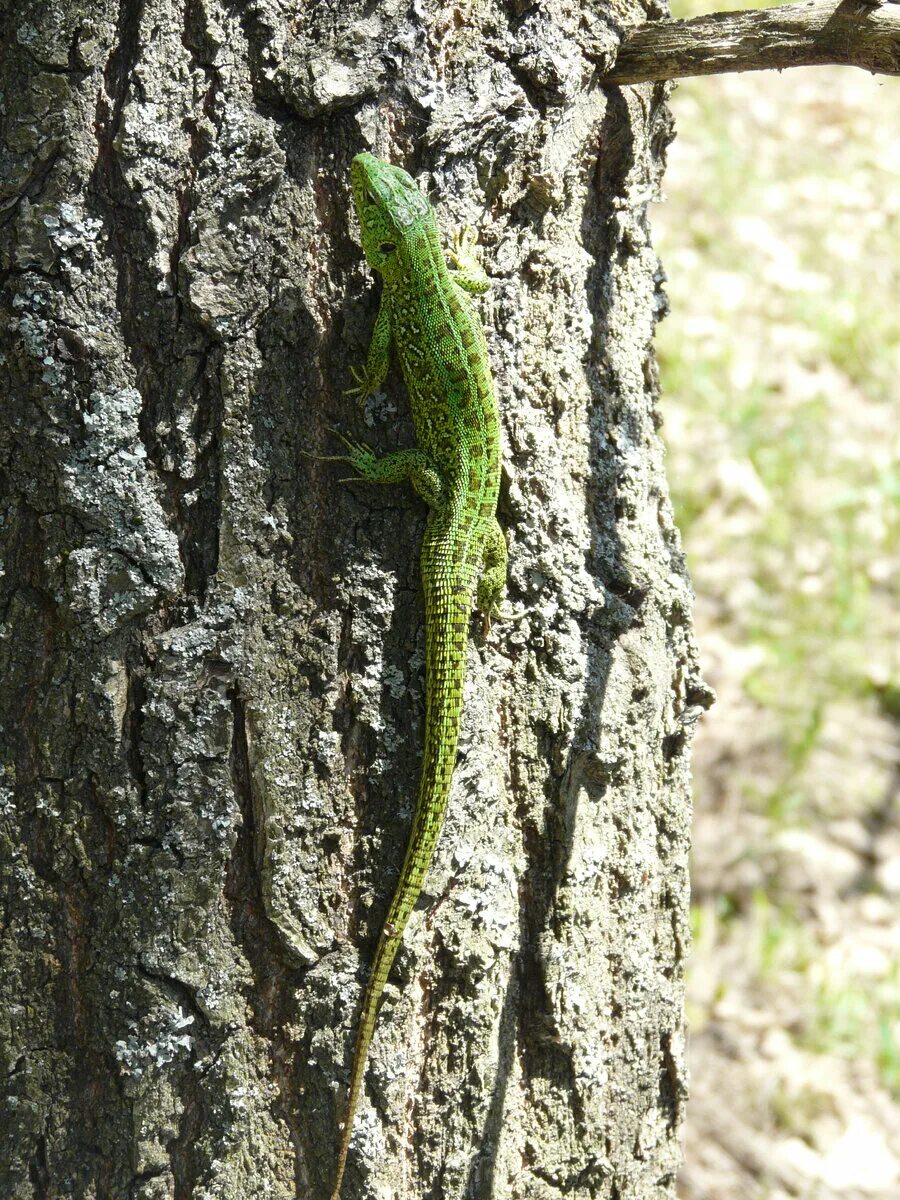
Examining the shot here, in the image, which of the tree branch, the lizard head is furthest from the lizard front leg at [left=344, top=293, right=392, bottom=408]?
the tree branch

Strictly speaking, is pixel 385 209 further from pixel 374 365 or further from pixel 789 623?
pixel 789 623

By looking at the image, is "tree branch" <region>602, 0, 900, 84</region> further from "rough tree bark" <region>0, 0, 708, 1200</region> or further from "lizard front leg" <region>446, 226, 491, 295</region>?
"lizard front leg" <region>446, 226, 491, 295</region>

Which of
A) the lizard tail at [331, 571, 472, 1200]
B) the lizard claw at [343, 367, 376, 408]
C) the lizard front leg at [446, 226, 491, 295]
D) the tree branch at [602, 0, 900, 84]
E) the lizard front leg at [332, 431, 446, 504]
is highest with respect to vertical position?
the tree branch at [602, 0, 900, 84]

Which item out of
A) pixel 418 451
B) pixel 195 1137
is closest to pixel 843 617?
pixel 418 451

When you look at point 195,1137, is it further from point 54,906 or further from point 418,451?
point 418,451

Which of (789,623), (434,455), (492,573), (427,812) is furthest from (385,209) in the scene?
(789,623)

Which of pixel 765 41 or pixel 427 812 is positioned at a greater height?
pixel 765 41

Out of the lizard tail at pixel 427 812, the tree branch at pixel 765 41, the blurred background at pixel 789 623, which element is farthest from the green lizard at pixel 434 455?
the blurred background at pixel 789 623
